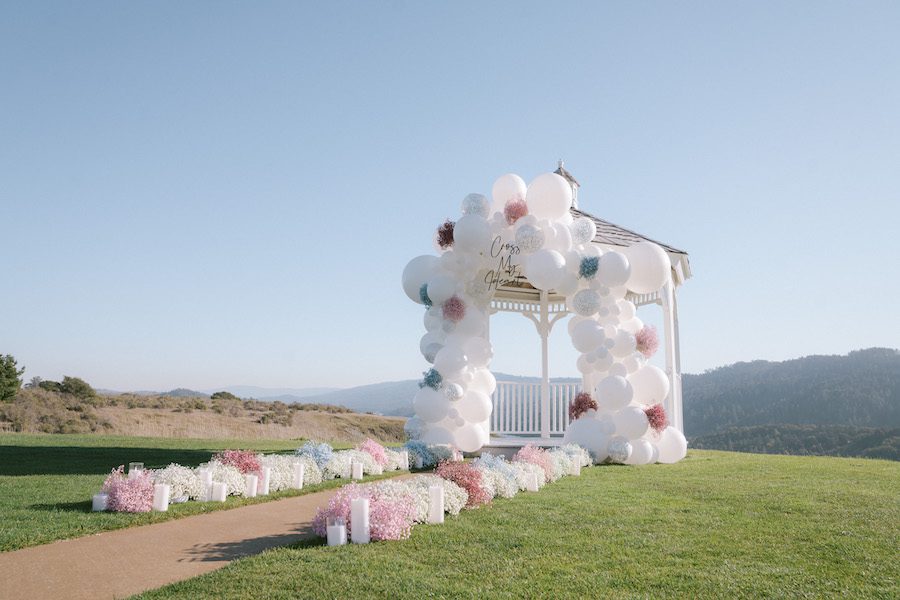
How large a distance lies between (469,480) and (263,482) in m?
2.53

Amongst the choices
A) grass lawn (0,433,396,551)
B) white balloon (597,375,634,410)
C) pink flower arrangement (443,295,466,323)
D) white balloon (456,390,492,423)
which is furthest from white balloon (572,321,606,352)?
grass lawn (0,433,396,551)

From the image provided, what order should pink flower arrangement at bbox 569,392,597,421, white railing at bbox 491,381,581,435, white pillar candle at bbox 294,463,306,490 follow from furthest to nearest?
white railing at bbox 491,381,581,435
pink flower arrangement at bbox 569,392,597,421
white pillar candle at bbox 294,463,306,490

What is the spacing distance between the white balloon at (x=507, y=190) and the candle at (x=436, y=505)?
662 centimetres

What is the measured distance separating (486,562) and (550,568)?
0.44m

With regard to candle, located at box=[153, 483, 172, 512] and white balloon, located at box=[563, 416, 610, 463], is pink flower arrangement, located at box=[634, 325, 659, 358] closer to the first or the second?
white balloon, located at box=[563, 416, 610, 463]

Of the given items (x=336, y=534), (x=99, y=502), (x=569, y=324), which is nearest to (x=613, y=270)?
(x=569, y=324)

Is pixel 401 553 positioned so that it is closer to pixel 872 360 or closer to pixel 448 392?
pixel 448 392

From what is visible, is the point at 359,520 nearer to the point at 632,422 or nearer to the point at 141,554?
the point at 141,554

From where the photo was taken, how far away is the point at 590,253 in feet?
35.4

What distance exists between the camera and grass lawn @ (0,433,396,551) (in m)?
5.05

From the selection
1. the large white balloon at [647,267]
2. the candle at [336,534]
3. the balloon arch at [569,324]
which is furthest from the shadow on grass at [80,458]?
the large white balloon at [647,267]

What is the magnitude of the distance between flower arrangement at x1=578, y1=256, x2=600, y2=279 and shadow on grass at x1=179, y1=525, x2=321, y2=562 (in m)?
6.84

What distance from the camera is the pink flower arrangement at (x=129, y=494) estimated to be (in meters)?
5.82

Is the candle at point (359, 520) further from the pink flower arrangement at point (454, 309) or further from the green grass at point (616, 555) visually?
the pink flower arrangement at point (454, 309)
